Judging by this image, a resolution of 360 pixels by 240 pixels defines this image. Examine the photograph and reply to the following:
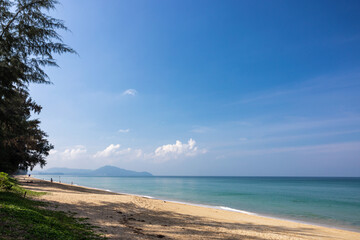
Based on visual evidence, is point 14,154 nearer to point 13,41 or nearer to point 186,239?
point 13,41

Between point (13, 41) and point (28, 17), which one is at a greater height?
point (28, 17)

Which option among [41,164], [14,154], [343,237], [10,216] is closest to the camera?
[10,216]

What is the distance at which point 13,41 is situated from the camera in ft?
33.3

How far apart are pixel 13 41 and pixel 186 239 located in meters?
13.1

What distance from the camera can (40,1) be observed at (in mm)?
10414

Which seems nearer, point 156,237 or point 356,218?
point 156,237

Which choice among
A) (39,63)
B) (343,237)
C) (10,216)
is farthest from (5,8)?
(343,237)

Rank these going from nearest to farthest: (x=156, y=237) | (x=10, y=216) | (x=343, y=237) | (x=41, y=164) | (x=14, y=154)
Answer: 1. (x=10, y=216)
2. (x=156, y=237)
3. (x=343, y=237)
4. (x=14, y=154)
5. (x=41, y=164)

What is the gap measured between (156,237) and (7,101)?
11.1 metres

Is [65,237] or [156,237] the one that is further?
[156,237]

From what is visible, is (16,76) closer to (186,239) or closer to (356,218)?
(186,239)

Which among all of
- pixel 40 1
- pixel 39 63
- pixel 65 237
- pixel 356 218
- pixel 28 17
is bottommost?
pixel 356 218

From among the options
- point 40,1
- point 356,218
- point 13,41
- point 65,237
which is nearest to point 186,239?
point 65,237

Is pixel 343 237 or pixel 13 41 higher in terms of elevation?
pixel 13 41
